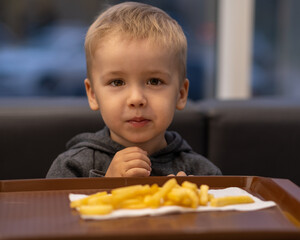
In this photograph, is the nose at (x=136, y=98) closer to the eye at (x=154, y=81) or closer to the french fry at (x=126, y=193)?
the eye at (x=154, y=81)

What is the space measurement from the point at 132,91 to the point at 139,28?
0.16m

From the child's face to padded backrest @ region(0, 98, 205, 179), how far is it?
416 millimetres

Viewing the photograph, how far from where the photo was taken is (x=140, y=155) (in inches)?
46.9

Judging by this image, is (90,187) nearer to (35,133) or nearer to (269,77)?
(35,133)

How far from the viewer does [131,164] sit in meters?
1.17

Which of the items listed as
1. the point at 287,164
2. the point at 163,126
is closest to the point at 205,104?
the point at 287,164

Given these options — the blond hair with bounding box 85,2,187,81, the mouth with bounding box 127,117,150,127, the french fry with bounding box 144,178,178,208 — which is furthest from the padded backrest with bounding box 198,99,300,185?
the french fry with bounding box 144,178,178,208

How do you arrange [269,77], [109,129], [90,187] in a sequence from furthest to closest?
[269,77]
[109,129]
[90,187]

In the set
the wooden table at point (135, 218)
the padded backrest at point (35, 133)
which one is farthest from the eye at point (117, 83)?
the padded backrest at point (35, 133)

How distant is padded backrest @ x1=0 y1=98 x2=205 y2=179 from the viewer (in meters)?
→ 1.72

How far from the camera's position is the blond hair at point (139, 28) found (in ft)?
4.24

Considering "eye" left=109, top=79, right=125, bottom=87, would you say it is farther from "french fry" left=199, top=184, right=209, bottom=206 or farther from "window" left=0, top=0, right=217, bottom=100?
"window" left=0, top=0, right=217, bottom=100

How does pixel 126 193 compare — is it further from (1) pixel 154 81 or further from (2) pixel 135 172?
(1) pixel 154 81

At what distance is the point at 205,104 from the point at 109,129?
1.84 feet
